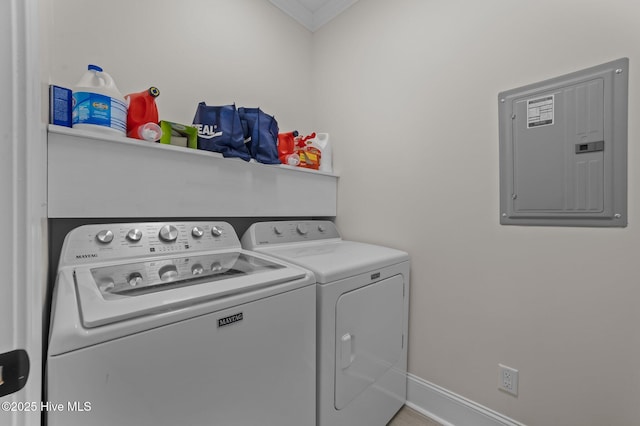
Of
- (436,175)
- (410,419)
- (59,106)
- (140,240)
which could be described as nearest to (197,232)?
(140,240)

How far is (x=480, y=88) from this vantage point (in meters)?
1.50

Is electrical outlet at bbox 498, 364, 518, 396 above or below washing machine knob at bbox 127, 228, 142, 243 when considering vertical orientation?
below

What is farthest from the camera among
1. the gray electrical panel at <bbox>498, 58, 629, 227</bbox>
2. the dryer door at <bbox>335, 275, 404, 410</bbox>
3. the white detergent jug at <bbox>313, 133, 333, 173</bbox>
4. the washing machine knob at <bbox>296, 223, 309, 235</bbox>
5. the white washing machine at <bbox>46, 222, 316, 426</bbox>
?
the white detergent jug at <bbox>313, 133, 333, 173</bbox>

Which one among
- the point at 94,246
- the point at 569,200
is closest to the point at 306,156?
the point at 94,246

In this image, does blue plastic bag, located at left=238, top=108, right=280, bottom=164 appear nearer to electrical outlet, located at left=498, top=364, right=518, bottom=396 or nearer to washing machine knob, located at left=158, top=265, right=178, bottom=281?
washing machine knob, located at left=158, top=265, right=178, bottom=281

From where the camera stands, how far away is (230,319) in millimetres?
862

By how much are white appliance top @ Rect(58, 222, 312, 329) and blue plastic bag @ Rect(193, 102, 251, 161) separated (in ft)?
1.42

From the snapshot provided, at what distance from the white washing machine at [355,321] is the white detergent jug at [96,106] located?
2.84 feet

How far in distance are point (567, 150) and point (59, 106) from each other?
2.24 m

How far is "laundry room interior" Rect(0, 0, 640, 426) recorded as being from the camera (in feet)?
3.80

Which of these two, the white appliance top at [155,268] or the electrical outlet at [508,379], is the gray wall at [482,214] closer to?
the electrical outlet at [508,379]

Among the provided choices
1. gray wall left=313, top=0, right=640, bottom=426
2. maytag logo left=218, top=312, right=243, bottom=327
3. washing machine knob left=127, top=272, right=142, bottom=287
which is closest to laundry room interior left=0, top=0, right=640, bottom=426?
gray wall left=313, top=0, right=640, bottom=426

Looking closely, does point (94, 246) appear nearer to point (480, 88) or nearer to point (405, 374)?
point (405, 374)

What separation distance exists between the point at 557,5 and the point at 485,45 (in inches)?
12.0
